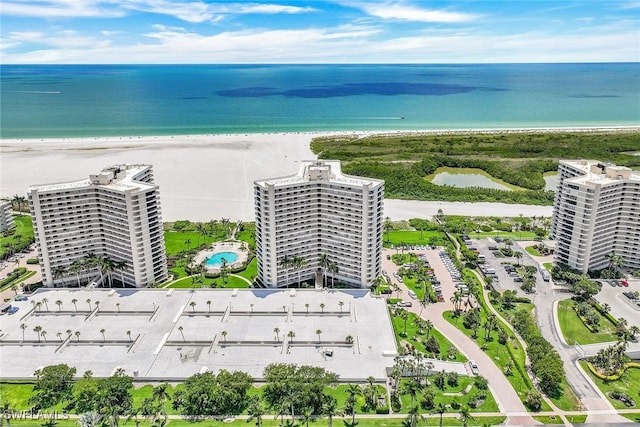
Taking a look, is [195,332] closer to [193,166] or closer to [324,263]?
[324,263]

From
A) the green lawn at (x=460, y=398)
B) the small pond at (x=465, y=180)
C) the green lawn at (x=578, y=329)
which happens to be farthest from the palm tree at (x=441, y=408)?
the small pond at (x=465, y=180)

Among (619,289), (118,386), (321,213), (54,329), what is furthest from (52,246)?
(619,289)

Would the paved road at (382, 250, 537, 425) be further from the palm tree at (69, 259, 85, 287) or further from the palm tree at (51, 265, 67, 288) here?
the palm tree at (51, 265, 67, 288)

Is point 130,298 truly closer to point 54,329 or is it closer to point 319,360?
point 54,329

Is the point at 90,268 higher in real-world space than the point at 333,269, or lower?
lower

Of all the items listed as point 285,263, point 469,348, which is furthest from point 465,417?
point 285,263

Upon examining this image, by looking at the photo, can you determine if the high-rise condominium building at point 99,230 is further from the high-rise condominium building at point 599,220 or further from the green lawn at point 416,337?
the high-rise condominium building at point 599,220

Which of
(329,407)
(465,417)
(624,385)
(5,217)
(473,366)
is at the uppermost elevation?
(5,217)
